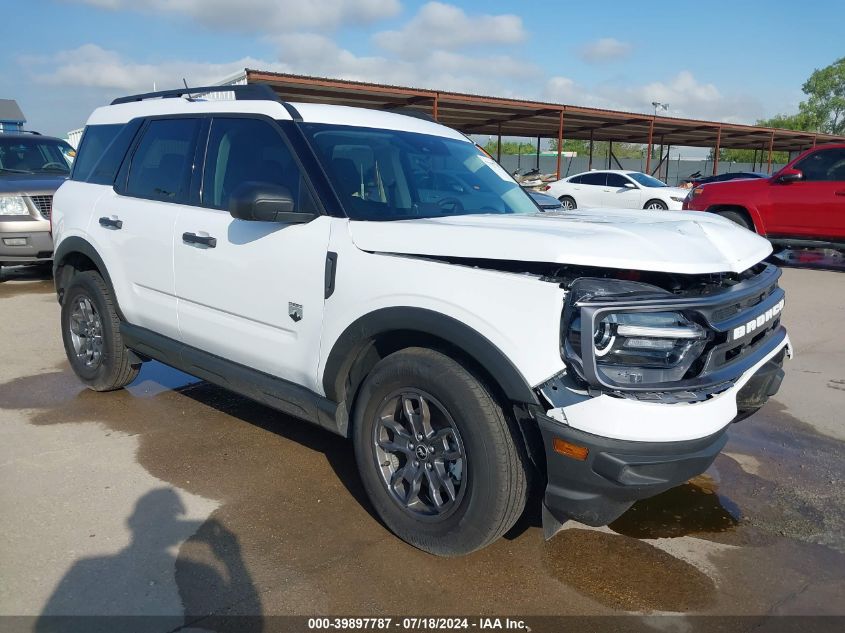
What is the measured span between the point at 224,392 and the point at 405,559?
8.90 ft

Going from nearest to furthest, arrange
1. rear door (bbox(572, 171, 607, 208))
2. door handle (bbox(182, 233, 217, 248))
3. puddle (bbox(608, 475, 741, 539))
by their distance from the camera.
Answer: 1. puddle (bbox(608, 475, 741, 539))
2. door handle (bbox(182, 233, 217, 248))
3. rear door (bbox(572, 171, 607, 208))

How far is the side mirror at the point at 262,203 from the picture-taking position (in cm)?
310

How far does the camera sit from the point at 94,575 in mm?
2875

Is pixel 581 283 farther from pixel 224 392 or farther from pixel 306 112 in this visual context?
pixel 224 392

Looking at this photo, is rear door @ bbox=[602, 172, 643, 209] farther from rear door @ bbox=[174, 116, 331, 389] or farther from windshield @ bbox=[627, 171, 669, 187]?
rear door @ bbox=[174, 116, 331, 389]

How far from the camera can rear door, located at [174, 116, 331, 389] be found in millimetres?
3307

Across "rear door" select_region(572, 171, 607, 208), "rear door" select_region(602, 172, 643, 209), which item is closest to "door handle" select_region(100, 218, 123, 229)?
"rear door" select_region(602, 172, 643, 209)

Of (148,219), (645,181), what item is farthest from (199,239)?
(645,181)

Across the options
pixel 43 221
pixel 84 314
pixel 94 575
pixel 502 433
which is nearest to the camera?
pixel 502 433

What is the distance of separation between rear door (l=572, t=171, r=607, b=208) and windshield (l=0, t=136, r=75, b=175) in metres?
13.7

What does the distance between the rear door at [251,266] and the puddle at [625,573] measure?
1.45 m

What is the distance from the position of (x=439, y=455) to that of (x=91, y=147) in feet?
12.5

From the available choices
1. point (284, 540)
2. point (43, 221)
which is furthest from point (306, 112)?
point (43, 221)

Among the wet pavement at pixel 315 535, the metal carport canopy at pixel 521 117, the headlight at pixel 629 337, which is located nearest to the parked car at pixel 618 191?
the metal carport canopy at pixel 521 117
